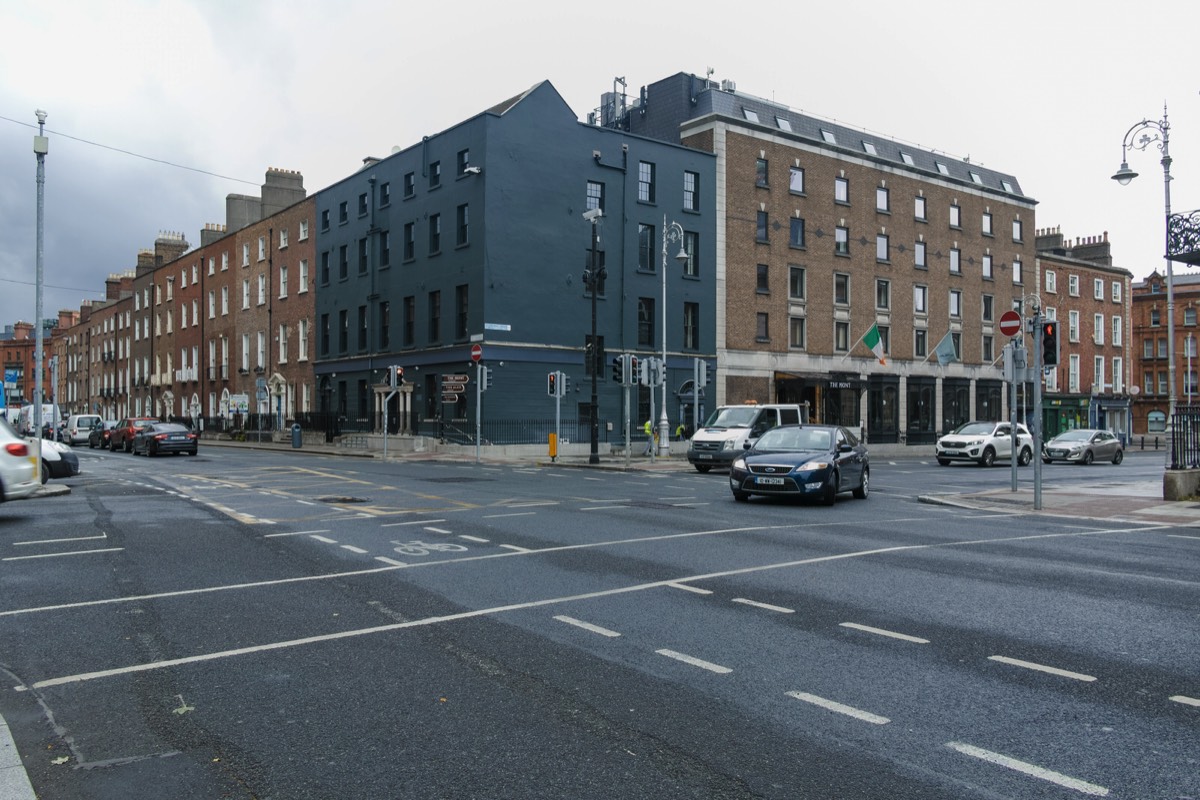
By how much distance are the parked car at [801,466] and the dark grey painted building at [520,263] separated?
68.1ft

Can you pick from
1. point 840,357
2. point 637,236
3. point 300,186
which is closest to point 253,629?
point 637,236

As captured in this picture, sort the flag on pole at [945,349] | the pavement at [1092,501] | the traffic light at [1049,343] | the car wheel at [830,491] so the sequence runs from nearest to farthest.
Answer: the pavement at [1092,501]
the car wheel at [830,491]
the traffic light at [1049,343]
the flag on pole at [945,349]

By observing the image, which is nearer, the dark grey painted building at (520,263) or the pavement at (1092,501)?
the pavement at (1092,501)

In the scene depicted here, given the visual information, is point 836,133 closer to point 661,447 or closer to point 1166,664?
point 661,447

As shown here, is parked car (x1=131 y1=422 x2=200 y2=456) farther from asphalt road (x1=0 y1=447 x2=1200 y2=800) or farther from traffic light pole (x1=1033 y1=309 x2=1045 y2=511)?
traffic light pole (x1=1033 y1=309 x2=1045 y2=511)

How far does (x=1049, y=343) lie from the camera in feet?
56.0

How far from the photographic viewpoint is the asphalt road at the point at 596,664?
160 inches

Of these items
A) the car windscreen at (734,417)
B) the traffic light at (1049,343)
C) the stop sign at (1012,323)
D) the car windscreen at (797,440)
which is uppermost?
the stop sign at (1012,323)

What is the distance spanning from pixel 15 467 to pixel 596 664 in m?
11.1

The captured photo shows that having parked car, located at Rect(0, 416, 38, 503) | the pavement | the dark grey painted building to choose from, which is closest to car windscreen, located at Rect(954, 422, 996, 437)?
the pavement

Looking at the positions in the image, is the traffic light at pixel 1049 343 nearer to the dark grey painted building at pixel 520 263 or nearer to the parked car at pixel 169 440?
the dark grey painted building at pixel 520 263

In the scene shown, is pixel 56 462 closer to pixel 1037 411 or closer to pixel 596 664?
pixel 596 664

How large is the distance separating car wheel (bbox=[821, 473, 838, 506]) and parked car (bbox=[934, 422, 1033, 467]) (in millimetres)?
19197

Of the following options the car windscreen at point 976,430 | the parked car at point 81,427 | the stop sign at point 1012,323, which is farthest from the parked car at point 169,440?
the stop sign at point 1012,323
